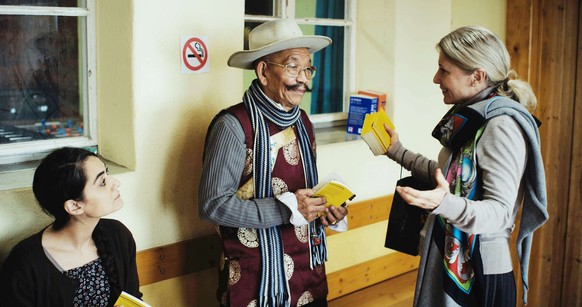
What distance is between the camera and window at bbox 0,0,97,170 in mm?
2508

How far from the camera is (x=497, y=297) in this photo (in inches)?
91.1

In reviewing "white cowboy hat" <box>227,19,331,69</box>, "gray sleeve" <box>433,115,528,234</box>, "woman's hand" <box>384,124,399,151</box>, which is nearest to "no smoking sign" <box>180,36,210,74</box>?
"white cowboy hat" <box>227,19,331,69</box>

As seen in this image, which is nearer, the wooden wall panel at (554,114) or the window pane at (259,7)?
the window pane at (259,7)

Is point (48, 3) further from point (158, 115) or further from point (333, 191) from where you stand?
point (333, 191)

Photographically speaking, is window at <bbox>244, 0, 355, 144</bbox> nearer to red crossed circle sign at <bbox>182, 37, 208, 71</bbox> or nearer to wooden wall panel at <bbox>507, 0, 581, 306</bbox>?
red crossed circle sign at <bbox>182, 37, 208, 71</bbox>

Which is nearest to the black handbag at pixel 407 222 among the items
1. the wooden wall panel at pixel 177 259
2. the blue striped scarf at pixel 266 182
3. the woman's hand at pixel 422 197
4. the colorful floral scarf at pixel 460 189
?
the colorful floral scarf at pixel 460 189

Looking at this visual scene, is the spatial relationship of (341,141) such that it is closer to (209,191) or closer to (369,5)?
(369,5)

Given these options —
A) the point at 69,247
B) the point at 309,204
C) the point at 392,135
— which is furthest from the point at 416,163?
the point at 69,247

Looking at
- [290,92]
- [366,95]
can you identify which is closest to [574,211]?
[366,95]

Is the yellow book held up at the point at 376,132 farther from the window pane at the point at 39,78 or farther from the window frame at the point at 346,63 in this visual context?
the window pane at the point at 39,78

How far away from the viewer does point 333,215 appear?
259 centimetres

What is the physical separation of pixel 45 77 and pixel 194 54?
60 centimetres

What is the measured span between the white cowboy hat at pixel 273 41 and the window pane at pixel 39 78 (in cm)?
69

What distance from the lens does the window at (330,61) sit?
3566mm
